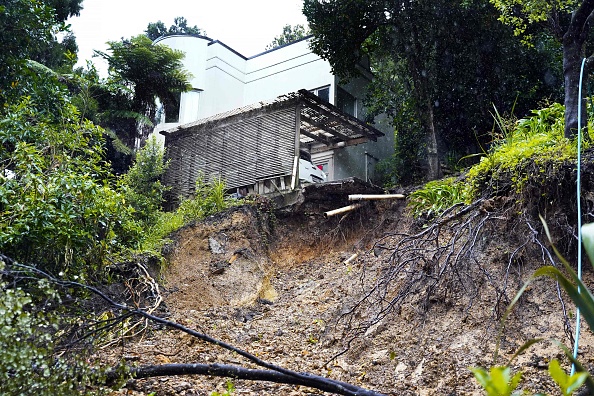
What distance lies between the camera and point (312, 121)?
13609 mm

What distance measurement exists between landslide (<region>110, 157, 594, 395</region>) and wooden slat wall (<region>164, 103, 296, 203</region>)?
12.2 ft

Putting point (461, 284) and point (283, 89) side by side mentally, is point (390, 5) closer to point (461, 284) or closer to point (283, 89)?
point (283, 89)

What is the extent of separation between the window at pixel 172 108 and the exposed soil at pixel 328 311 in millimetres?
6984

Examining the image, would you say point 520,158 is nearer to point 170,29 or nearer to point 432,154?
point 432,154

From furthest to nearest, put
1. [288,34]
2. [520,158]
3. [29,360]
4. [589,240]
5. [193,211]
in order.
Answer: [288,34] → [193,211] → [520,158] → [29,360] → [589,240]

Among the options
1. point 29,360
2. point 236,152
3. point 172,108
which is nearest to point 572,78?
point 29,360

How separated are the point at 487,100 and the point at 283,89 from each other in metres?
6.65

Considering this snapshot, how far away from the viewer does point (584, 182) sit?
20.8 feet

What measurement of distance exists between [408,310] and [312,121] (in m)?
7.32

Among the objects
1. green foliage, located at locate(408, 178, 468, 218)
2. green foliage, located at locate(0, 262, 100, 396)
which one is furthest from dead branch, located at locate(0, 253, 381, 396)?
green foliage, located at locate(408, 178, 468, 218)

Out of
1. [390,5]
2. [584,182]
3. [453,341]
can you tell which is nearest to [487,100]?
[390,5]

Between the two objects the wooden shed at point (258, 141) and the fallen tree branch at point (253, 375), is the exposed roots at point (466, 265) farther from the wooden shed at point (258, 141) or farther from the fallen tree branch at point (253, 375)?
the wooden shed at point (258, 141)

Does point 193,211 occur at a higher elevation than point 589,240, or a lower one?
higher

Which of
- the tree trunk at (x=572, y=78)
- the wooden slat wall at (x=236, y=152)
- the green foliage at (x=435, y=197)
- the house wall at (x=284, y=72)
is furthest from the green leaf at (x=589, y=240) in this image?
the house wall at (x=284, y=72)
